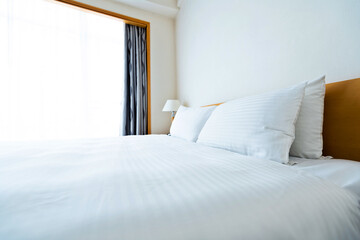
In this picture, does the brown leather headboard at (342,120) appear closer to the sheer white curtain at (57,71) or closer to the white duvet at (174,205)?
the white duvet at (174,205)

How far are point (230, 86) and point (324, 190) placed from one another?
1.37 metres

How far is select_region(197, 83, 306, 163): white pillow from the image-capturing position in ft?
2.43

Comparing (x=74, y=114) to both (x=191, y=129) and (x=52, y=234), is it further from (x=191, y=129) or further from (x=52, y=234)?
(x=52, y=234)

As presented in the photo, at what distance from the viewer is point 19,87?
7.34ft

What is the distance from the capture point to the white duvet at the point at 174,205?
28cm

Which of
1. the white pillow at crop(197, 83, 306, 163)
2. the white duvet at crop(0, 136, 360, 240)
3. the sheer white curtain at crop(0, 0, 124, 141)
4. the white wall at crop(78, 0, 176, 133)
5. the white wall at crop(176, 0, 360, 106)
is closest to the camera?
the white duvet at crop(0, 136, 360, 240)

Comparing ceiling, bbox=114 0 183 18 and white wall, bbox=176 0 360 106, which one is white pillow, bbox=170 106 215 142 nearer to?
white wall, bbox=176 0 360 106

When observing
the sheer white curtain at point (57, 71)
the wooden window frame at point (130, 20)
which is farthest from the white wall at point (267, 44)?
the sheer white curtain at point (57, 71)

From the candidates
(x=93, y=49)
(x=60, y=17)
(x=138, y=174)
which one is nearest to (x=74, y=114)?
(x=93, y=49)

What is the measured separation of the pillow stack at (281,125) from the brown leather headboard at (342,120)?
0.33 ft

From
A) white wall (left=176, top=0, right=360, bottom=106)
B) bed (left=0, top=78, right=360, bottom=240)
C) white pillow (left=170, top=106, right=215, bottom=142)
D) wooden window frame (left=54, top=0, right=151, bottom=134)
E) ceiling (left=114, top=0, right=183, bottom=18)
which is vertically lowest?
bed (left=0, top=78, right=360, bottom=240)

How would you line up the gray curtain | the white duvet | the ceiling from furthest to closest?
the gray curtain → the ceiling → the white duvet

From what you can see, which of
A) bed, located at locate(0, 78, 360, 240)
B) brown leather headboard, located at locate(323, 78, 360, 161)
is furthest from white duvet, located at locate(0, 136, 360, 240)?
brown leather headboard, located at locate(323, 78, 360, 161)

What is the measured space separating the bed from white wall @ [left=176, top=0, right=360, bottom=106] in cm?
80
